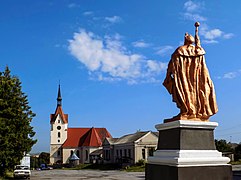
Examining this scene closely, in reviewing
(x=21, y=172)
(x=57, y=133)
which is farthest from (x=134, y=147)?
(x=57, y=133)

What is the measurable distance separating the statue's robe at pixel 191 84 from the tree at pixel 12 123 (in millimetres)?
15821

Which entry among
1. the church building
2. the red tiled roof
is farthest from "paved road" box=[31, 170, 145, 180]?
the red tiled roof

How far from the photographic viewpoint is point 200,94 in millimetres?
7695

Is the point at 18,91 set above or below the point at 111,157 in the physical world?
above

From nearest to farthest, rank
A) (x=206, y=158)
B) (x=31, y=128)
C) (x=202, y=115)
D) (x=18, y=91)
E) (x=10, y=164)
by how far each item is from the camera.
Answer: (x=206, y=158)
(x=202, y=115)
(x=10, y=164)
(x=18, y=91)
(x=31, y=128)

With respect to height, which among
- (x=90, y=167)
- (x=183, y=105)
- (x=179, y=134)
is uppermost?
(x=183, y=105)

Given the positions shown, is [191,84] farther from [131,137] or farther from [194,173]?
[131,137]

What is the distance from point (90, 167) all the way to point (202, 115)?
4837 cm

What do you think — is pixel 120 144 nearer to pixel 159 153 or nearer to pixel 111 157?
pixel 111 157

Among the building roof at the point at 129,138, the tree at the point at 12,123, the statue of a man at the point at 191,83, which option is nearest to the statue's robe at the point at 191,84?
the statue of a man at the point at 191,83

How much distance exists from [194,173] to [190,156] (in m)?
0.36

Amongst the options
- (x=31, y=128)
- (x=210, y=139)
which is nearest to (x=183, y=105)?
(x=210, y=139)

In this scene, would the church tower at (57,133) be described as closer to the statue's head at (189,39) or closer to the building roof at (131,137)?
the building roof at (131,137)

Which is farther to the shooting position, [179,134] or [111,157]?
[111,157]
